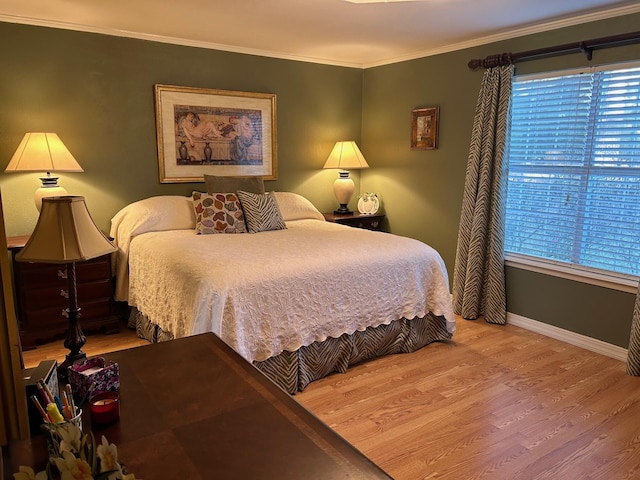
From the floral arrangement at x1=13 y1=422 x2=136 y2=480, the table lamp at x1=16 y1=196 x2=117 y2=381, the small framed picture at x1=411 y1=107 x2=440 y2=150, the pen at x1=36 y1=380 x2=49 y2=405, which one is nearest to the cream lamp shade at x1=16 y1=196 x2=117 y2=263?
the table lamp at x1=16 y1=196 x2=117 y2=381

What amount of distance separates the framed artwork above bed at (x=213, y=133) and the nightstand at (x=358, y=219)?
0.75 meters

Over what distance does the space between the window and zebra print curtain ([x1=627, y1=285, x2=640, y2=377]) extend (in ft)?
1.07

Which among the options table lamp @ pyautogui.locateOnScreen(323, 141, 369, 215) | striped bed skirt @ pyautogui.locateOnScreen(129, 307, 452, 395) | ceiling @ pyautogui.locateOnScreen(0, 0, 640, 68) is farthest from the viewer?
table lamp @ pyautogui.locateOnScreen(323, 141, 369, 215)

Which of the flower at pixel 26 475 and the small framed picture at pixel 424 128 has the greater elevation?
the small framed picture at pixel 424 128

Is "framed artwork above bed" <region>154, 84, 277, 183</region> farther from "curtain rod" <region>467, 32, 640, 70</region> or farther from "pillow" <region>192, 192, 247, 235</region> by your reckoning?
"curtain rod" <region>467, 32, 640, 70</region>

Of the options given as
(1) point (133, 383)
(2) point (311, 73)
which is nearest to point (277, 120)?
(2) point (311, 73)

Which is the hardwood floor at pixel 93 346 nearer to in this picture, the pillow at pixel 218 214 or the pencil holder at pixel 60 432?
the pillow at pixel 218 214

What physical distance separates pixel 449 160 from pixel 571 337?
5.97 ft

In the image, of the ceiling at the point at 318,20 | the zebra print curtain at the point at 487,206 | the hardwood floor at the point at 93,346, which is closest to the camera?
the ceiling at the point at 318,20

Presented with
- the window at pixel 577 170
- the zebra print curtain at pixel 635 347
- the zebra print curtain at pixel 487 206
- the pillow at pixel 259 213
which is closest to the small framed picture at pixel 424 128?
the zebra print curtain at pixel 487 206

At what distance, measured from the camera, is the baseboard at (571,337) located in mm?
3297

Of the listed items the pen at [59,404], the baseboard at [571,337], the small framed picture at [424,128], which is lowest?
the baseboard at [571,337]

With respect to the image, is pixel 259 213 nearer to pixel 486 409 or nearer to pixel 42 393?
pixel 486 409

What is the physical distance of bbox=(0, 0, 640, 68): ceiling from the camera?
3.09 metres
